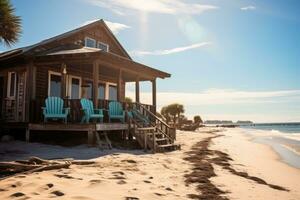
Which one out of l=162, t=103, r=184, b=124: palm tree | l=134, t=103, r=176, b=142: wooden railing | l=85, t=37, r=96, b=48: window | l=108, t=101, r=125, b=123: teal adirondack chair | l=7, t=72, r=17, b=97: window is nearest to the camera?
l=108, t=101, r=125, b=123: teal adirondack chair

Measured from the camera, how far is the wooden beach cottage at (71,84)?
10891 millimetres

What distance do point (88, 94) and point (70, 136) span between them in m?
4.40

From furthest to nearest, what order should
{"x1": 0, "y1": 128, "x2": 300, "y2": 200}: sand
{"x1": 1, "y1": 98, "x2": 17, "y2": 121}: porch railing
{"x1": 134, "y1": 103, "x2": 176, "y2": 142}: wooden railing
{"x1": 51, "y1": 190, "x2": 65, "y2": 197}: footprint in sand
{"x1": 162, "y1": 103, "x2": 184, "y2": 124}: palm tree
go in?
{"x1": 162, "y1": 103, "x2": 184, "y2": 124}: palm tree
{"x1": 1, "y1": 98, "x2": 17, "y2": 121}: porch railing
{"x1": 134, "y1": 103, "x2": 176, "y2": 142}: wooden railing
{"x1": 0, "y1": 128, "x2": 300, "y2": 200}: sand
{"x1": 51, "y1": 190, "x2": 65, "y2": 197}: footprint in sand

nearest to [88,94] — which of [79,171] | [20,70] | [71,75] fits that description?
[71,75]

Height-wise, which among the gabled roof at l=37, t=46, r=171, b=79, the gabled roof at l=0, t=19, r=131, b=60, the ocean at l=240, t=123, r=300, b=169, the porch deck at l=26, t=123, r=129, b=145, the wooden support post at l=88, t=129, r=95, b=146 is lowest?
the ocean at l=240, t=123, r=300, b=169

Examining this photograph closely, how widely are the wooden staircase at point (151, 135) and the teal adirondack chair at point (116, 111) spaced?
534mm

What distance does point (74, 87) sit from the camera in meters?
15.1

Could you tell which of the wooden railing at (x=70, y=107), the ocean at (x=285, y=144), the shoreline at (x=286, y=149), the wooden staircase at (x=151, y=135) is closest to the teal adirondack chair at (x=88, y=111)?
the wooden railing at (x=70, y=107)

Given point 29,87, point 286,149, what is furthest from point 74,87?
point 286,149

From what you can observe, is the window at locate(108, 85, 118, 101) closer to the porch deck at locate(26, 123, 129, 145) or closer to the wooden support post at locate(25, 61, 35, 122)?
the wooden support post at locate(25, 61, 35, 122)

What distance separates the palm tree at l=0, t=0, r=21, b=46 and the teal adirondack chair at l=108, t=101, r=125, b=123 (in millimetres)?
4230

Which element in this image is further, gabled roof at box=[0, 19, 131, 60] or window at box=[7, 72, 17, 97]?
window at box=[7, 72, 17, 97]

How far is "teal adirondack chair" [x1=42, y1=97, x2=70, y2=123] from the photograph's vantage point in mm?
10534

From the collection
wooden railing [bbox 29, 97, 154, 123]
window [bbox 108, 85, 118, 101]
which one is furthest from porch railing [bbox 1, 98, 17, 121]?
window [bbox 108, 85, 118, 101]
